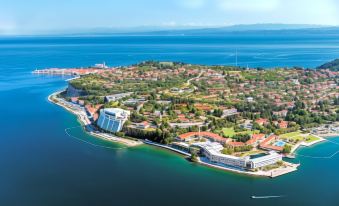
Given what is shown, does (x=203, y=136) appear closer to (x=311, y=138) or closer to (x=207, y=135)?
(x=207, y=135)

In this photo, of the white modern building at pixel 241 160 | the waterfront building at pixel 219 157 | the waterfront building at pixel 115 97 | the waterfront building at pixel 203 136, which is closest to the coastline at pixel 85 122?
the waterfront building at pixel 203 136

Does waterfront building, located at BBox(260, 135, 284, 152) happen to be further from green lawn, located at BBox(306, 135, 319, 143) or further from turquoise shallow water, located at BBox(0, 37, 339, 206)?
green lawn, located at BBox(306, 135, 319, 143)

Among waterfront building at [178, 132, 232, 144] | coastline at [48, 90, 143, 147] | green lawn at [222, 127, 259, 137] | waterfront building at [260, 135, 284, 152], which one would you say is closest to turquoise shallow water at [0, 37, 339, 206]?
coastline at [48, 90, 143, 147]

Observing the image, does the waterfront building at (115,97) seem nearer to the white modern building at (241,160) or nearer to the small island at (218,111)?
the small island at (218,111)

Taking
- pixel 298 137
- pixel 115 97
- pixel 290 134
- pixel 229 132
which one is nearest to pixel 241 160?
pixel 229 132

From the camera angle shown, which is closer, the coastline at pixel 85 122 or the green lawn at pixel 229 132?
the coastline at pixel 85 122

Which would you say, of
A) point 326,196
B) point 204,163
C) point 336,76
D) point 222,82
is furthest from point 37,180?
point 336,76
